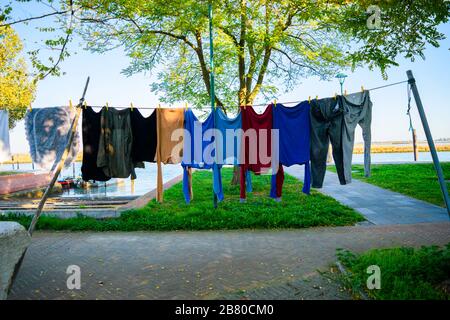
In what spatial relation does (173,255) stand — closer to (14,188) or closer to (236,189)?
(236,189)

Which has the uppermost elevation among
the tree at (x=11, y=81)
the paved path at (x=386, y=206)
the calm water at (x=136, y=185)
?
the tree at (x=11, y=81)

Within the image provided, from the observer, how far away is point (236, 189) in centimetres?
1377

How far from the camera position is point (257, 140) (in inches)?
311

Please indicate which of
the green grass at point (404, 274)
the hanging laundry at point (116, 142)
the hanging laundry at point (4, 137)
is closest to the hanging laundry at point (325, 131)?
the green grass at point (404, 274)

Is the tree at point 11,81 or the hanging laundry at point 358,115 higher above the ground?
the tree at point 11,81

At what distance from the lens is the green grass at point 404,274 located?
4.16 metres

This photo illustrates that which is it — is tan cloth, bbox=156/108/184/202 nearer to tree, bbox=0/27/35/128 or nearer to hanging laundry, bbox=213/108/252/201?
hanging laundry, bbox=213/108/252/201

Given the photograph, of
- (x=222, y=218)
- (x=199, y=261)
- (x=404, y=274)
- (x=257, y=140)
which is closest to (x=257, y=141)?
(x=257, y=140)

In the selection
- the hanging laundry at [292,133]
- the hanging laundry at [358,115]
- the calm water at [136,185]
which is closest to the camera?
the hanging laundry at [358,115]

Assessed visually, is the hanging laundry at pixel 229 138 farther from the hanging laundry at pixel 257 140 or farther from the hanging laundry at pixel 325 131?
the hanging laundry at pixel 325 131

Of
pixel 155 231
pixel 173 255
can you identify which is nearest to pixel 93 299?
pixel 173 255

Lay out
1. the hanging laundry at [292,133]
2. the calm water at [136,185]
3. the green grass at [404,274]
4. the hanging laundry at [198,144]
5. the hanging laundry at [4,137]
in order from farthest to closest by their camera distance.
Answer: the calm water at [136,185] < the hanging laundry at [198,144] < the hanging laundry at [4,137] < the hanging laundry at [292,133] < the green grass at [404,274]

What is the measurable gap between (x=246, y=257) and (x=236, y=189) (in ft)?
25.4

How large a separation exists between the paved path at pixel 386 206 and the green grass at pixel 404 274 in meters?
3.42
